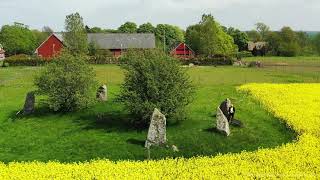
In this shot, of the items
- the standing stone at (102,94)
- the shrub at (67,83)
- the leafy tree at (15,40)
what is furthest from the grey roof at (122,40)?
the shrub at (67,83)

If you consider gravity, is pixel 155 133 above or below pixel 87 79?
below

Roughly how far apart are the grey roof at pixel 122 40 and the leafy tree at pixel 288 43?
1479 inches

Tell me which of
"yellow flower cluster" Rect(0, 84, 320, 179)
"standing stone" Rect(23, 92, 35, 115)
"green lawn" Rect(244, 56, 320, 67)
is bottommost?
"yellow flower cluster" Rect(0, 84, 320, 179)

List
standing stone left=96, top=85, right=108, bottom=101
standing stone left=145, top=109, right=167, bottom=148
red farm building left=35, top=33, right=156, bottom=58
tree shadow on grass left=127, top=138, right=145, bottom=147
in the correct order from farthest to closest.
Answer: red farm building left=35, top=33, right=156, bottom=58
standing stone left=96, top=85, right=108, bottom=101
tree shadow on grass left=127, top=138, right=145, bottom=147
standing stone left=145, top=109, right=167, bottom=148

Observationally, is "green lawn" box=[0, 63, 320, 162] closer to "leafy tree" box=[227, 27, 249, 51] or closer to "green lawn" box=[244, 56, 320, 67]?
"green lawn" box=[244, 56, 320, 67]

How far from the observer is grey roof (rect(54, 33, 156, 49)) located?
13400 cm

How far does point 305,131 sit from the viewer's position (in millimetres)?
32125

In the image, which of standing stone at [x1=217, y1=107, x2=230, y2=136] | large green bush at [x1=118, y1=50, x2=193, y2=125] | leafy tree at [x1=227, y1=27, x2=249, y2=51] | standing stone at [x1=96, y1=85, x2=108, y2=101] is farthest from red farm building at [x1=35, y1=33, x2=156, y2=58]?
standing stone at [x1=217, y1=107, x2=230, y2=136]

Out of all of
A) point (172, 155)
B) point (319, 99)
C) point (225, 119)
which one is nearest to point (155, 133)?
point (172, 155)

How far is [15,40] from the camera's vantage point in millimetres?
154750

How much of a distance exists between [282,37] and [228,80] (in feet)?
299

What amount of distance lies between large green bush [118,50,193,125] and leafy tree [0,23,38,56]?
127 meters

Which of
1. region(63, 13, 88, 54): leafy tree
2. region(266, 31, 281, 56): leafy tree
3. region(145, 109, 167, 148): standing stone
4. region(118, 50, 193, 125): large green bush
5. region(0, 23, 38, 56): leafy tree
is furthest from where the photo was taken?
region(0, 23, 38, 56): leafy tree

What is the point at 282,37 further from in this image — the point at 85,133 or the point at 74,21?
the point at 85,133
